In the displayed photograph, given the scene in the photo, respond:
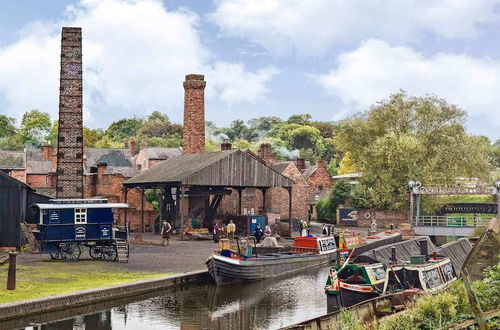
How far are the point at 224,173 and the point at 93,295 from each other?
2537 cm

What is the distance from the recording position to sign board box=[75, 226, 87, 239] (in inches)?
1304

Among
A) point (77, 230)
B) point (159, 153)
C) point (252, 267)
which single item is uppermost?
point (159, 153)

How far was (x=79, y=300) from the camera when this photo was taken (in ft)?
75.5

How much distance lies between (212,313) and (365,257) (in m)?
5.68

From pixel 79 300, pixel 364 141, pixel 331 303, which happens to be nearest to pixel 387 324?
pixel 331 303

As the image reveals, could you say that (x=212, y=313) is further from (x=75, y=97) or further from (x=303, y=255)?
(x=75, y=97)

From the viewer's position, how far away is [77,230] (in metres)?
33.1

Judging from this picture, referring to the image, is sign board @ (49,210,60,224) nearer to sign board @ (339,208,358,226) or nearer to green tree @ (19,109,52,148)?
sign board @ (339,208,358,226)

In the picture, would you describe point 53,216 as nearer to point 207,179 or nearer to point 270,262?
point 270,262

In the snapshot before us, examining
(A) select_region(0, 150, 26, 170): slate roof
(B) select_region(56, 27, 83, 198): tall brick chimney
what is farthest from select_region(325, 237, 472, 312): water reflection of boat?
(A) select_region(0, 150, 26, 170): slate roof

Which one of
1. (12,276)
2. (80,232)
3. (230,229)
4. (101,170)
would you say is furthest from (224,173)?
(12,276)

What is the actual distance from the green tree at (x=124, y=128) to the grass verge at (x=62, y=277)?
116 m

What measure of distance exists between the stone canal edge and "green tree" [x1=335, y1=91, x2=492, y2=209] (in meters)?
30.0

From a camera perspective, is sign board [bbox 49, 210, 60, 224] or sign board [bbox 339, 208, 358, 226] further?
sign board [bbox 339, 208, 358, 226]
